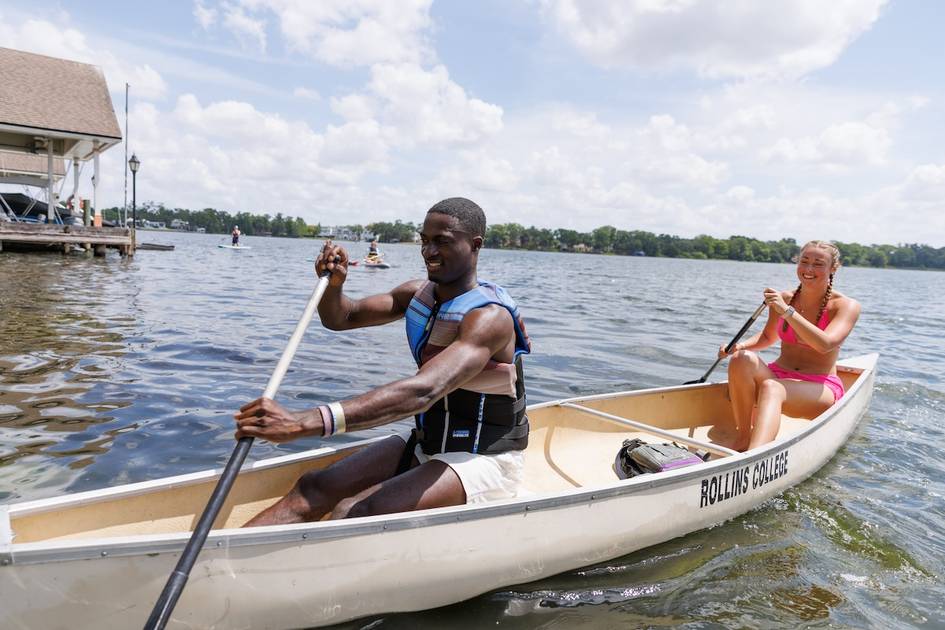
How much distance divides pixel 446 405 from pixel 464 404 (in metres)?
0.10

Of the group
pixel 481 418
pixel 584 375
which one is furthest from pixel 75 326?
pixel 481 418

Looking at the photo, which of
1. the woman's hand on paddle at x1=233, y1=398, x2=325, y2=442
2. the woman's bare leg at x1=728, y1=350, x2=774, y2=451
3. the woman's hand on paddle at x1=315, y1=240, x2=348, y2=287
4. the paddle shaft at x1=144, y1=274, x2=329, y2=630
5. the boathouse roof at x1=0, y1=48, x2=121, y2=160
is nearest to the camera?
the paddle shaft at x1=144, y1=274, x2=329, y2=630

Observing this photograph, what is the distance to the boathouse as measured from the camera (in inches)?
904

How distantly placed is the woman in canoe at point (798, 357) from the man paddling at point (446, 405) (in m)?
2.87

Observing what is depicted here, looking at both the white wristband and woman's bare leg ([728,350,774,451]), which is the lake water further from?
the white wristband

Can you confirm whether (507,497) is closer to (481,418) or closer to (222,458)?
(481,418)

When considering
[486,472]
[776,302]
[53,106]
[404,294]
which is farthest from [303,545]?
[53,106]

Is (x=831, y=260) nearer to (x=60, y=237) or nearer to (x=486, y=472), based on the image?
(x=486, y=472)

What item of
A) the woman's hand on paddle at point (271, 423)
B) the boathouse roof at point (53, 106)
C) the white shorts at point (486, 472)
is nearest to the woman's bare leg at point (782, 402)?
the white shorts at point (486, 472)

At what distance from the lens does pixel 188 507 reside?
361 centimetres

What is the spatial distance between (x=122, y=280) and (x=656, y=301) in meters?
18.3

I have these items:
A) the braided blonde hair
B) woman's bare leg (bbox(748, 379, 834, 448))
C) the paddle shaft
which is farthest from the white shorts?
the braided blonde hair

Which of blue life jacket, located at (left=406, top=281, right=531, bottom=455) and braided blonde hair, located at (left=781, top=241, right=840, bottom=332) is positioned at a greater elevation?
braided blonde hair, located at (left=781, top=241, right=840, bottom=332)

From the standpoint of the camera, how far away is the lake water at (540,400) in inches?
158
